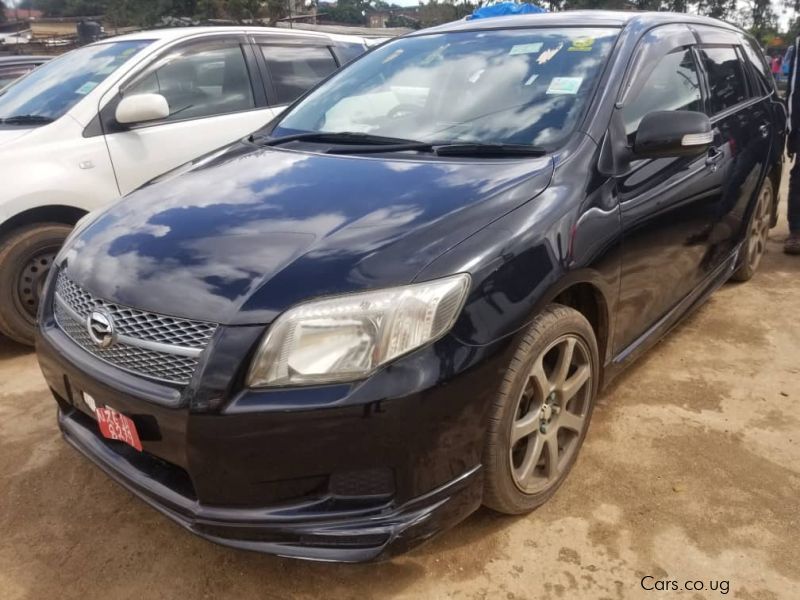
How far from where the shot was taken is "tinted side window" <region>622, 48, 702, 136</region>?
2.55 metres

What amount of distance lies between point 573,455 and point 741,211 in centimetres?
212

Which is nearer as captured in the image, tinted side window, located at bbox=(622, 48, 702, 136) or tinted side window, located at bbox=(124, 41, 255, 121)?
tinted side window, located at bbox=(622, 48, 702, 136)

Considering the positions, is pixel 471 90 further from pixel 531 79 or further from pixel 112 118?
pixel 112 118

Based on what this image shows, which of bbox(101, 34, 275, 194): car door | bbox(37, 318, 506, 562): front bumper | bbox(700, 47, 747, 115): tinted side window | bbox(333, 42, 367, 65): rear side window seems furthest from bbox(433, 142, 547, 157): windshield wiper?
bbox(333, 42, 367, 65): rear side window

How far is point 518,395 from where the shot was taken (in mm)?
1935

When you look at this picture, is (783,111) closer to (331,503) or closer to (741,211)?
(741,211)

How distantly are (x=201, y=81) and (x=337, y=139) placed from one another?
2136mm

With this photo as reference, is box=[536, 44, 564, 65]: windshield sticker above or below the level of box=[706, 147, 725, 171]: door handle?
above

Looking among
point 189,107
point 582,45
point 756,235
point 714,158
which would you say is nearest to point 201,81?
point 189,107

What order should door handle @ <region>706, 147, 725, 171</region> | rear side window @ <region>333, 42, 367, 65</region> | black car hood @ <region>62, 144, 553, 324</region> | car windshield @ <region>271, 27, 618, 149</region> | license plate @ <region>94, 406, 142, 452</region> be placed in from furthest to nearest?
rear side window @ <region>333, 42, 367, 65</region>
door handle @ <region>706, 147, 725, 171</region>
car windshield @ <region>271, 27, 618, 149</region>
license plate @ <region>94, 406, 142, 452</region>
black car hood @ <region>62, 144, 553, 324</region>

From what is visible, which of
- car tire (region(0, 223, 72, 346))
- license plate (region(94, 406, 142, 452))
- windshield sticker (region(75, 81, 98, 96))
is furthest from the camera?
windshield sticker (region(75, 81, 98, 96))

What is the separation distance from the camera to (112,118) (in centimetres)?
385

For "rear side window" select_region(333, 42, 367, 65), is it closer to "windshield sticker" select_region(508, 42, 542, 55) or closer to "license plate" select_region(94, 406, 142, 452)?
"windshield sticker" select_region(508, 42, 542, 55)

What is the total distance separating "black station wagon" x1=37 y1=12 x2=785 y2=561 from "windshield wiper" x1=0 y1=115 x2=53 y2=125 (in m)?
1.57
